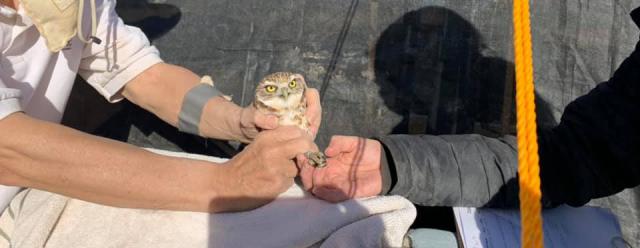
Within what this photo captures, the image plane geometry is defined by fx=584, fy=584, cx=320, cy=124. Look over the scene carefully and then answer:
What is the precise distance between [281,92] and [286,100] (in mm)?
17

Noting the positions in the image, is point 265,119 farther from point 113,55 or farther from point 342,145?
point 113,55

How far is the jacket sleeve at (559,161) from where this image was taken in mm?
1235

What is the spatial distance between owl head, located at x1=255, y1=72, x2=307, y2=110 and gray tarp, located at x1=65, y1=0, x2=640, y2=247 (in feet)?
1.76

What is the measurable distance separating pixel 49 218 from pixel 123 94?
40cm

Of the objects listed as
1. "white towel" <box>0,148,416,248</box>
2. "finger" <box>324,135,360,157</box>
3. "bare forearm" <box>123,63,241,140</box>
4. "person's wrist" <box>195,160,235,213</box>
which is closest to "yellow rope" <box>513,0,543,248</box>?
"white towel" <box>0,148,416,248</box>

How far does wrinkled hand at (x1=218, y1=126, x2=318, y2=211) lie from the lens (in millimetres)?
1066

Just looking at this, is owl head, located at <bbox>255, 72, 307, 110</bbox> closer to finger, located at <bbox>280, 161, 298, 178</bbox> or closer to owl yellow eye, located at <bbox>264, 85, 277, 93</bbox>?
owl yellow eye, located at <bbox>264, 85, 277, 93</bbox>

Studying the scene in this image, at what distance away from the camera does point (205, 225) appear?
3.77ft

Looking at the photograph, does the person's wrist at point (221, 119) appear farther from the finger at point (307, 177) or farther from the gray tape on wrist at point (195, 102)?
the finger at point (307, 177)

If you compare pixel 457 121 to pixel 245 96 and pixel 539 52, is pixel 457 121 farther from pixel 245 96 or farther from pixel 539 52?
pixel 245 96

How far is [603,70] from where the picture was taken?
1680 mm

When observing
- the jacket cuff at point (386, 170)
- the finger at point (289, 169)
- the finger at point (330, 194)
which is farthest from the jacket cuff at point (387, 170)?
the finger at point (289, 169)

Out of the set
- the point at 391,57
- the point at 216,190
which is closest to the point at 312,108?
the point at 216,190

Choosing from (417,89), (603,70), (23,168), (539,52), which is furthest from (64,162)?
(603,70)
